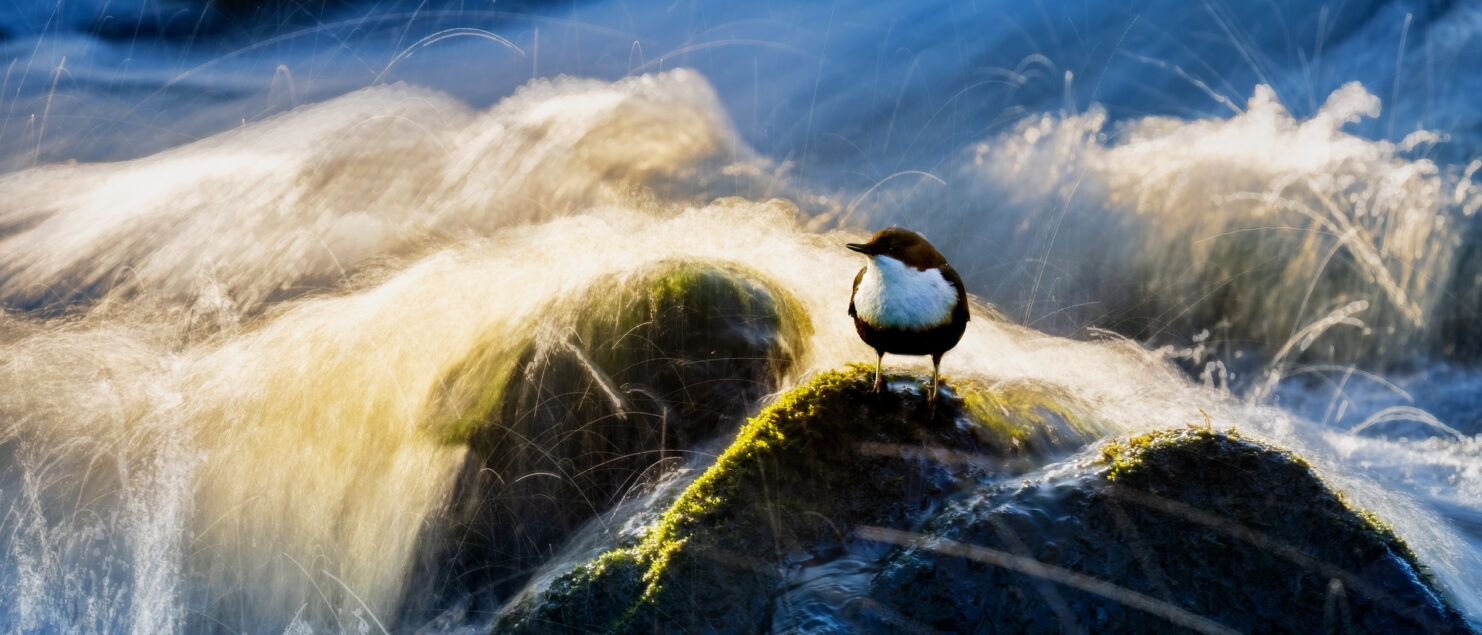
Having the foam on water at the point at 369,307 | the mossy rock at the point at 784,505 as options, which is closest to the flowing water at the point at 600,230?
the foam on water at the point at 369,307

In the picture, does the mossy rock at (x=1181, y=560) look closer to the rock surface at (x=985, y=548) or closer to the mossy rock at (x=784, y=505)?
the rock surface at (x=985, y=548)

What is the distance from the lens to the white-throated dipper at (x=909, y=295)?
3.21m

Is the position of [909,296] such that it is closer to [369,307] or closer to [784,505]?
[784,505]

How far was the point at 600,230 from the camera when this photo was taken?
866cm

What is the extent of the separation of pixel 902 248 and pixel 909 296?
0.19 m

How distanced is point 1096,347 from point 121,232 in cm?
1709

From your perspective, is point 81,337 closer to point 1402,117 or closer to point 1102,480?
point 1102,480

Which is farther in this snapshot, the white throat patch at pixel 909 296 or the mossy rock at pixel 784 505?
the white throat patch at pixel 909 296

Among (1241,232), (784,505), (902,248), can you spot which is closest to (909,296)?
(902,248)

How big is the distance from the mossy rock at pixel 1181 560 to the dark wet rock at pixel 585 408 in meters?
3.24

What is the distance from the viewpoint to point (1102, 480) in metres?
3.01

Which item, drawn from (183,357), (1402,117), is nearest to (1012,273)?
(1402,117)

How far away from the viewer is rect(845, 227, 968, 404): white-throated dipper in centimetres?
321

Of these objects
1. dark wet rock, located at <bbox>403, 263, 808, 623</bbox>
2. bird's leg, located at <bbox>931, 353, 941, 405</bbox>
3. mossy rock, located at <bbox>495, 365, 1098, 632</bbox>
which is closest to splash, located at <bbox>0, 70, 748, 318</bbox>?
dark wet rock, located at <bbox>403, 263, 808, 623</bbox>
